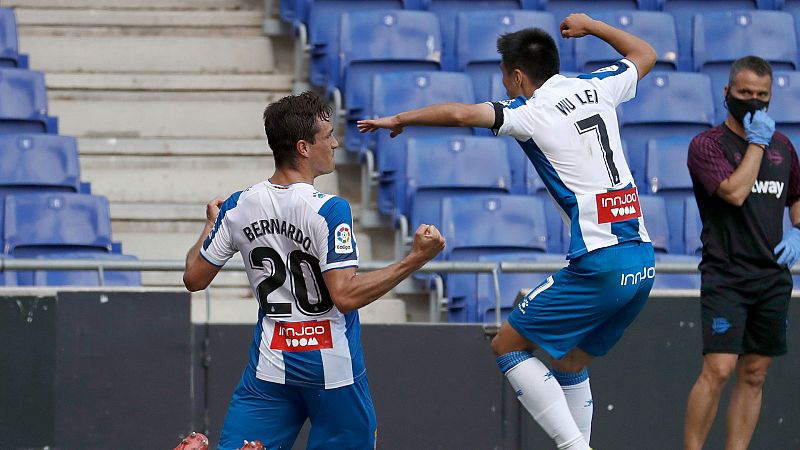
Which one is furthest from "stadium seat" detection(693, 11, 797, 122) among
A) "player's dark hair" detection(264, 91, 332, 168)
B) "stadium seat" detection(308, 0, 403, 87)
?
"player's dark hair" detection(264, 91, 332, 168)

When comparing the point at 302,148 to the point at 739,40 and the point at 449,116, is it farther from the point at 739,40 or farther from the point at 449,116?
the point at 739,40

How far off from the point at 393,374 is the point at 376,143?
2655mm

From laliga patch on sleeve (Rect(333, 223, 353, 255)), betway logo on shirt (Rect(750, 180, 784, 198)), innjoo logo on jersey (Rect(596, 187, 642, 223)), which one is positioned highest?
betway logo on shirt (Rect(750, 180, 784, 198))

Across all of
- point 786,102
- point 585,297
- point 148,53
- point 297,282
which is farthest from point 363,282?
point 148,53

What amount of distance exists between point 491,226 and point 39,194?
3059 mm

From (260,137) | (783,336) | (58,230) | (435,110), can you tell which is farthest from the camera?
(260,137)

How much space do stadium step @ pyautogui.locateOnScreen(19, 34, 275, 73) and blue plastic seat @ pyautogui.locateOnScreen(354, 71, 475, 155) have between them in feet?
6.30

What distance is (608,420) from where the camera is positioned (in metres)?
7.84

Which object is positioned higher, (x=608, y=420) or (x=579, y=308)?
(x=579, y=308)

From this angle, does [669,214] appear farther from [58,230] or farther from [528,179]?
[58,230]

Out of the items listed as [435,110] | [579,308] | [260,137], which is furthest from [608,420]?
[260,137]

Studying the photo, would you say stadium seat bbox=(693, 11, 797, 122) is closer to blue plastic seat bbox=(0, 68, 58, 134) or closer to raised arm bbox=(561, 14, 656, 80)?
raised arm bbox=(561, 14, 656, 80)

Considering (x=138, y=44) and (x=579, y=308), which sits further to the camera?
(x=138, y=44)

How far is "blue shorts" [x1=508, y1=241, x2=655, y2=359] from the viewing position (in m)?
5.85
